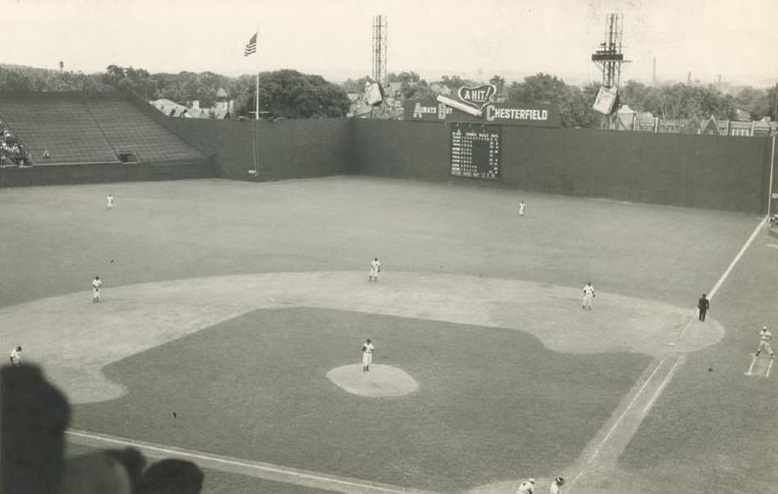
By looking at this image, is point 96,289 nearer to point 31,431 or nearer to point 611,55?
point 31,431

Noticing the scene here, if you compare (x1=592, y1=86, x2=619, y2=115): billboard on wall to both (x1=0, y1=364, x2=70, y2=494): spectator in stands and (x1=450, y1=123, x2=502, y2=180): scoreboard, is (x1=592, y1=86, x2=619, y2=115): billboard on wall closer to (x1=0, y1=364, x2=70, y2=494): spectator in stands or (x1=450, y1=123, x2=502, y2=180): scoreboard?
(x1=450, y1=123, x2=502, y2=180): scoreboard

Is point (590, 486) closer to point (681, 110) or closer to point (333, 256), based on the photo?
point (333, 256)

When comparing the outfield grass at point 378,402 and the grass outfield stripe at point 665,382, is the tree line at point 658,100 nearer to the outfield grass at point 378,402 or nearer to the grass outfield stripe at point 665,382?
the grass outfield stripe at point 665,382

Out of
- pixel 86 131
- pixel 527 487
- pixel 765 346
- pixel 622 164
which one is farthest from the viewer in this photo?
pixel 86 131

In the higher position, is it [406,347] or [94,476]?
[94,476]

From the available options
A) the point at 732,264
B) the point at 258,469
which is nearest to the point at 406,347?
the point at 258,469

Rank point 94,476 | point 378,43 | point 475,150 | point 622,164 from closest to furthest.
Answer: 1. point 94,476
2. point 622,164
3. point 475,150
4. point 378,43
